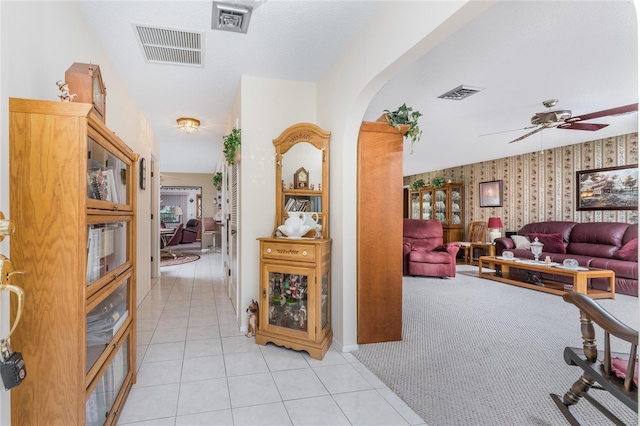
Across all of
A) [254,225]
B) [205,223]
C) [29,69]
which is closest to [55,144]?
[29,69]

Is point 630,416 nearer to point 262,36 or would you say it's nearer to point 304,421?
point 304,421

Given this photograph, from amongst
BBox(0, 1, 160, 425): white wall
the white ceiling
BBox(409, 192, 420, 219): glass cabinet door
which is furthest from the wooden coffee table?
BBox(0, 1, 160, 425): white wall

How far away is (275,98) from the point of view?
3.33 m

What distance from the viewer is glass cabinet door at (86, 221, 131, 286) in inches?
59.6

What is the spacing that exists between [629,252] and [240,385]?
224 inches

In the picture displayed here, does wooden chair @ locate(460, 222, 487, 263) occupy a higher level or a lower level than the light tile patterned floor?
higher

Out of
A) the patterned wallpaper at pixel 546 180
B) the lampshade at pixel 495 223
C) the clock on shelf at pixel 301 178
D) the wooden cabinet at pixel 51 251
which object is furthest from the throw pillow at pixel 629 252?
the wooden cabinet at pixel 51 251

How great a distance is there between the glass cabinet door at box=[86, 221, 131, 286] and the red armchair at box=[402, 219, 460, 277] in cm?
485

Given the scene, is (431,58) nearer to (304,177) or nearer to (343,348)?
(304,177)

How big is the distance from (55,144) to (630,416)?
10.4ft

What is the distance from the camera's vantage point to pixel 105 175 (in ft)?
5.67

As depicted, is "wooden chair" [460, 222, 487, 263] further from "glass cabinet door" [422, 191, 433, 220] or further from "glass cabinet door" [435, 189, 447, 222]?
"glass cabinet door" [422, 191, 433, 220]

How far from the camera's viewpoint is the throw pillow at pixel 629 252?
4.82m

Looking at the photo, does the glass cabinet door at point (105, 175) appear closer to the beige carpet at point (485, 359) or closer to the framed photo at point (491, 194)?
the beige carpet at point (485, 359)
